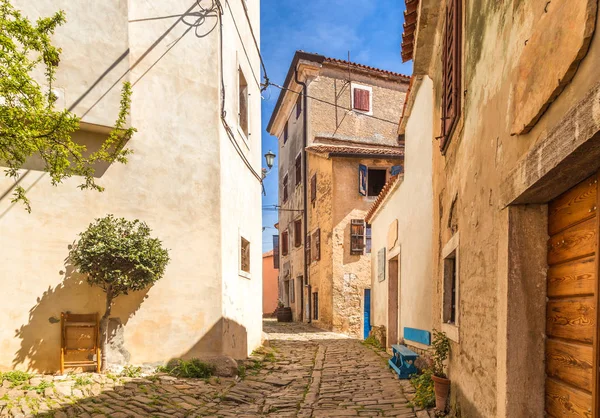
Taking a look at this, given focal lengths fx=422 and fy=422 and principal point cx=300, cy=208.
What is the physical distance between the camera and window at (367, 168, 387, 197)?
17875 mm

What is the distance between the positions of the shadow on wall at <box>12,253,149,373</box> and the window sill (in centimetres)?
484

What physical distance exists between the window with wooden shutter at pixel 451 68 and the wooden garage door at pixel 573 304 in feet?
8.12

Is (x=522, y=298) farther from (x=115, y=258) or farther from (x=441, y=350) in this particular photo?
(x=115, y=258)

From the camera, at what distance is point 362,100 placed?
63.5 feet

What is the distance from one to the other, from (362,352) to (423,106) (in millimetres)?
6270

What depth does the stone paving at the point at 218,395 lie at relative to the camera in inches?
205

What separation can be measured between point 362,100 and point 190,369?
50.1 ft

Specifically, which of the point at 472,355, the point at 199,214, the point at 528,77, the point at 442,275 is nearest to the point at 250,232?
the point at 199,214

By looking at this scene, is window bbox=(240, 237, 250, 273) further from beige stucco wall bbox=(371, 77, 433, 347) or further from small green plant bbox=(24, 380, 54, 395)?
small green plant bbox=(24, 380, 54, 395)

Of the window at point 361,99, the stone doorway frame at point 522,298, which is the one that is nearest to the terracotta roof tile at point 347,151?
the window at point 361,99

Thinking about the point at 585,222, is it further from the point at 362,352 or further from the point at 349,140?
the point at 349,140

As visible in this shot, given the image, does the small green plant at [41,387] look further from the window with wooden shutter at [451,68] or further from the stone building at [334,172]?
the stone building at [334,172]

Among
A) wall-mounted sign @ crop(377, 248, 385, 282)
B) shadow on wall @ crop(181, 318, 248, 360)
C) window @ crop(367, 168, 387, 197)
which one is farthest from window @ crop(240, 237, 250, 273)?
window @ crop(367, 168, 387, 197)

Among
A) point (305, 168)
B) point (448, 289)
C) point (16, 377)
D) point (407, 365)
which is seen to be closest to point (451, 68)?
point (448, 289)
